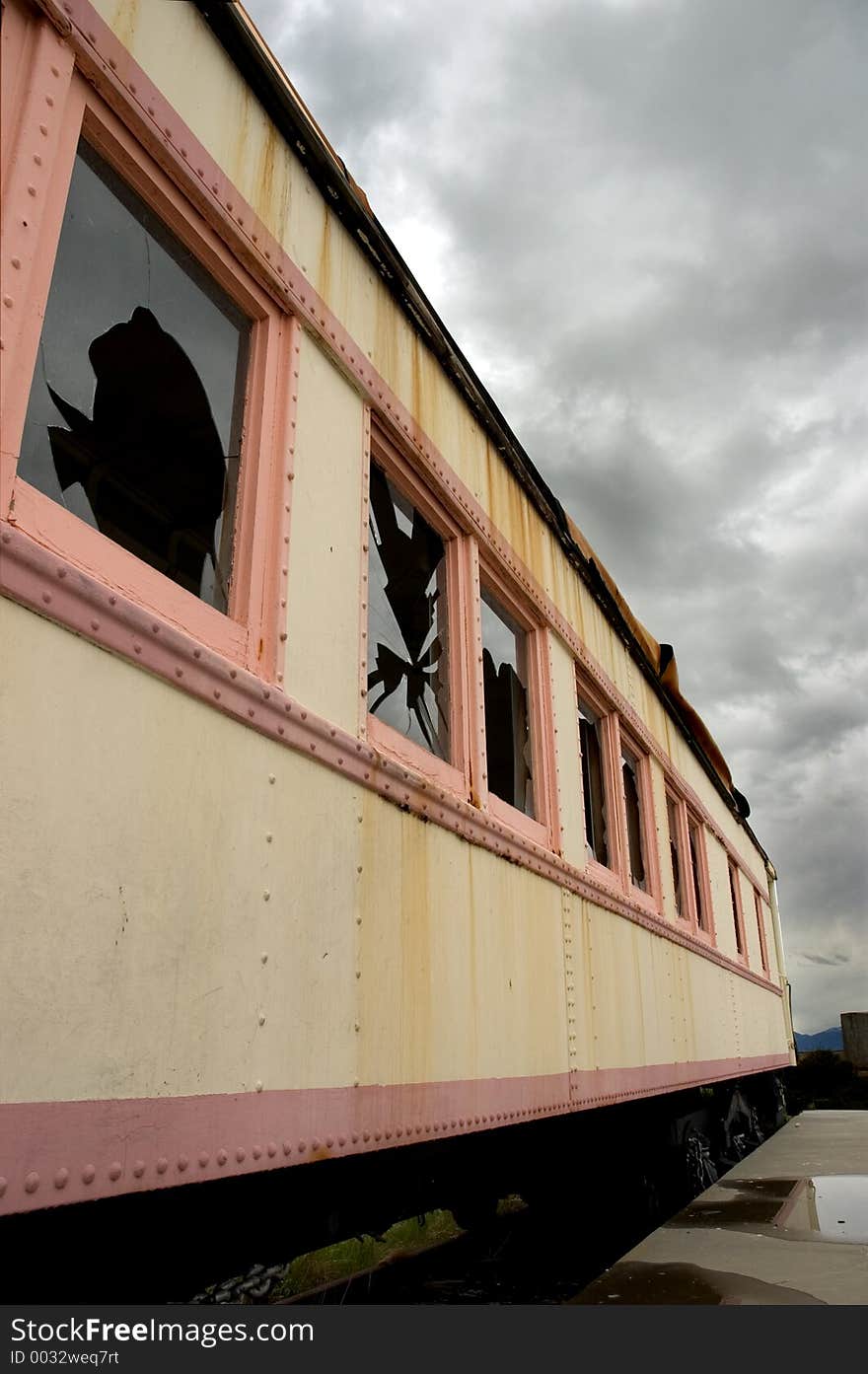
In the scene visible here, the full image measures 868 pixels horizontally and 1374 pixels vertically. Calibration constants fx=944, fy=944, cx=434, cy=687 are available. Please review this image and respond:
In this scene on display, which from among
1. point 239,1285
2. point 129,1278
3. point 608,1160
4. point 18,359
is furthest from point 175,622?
point 608,1160

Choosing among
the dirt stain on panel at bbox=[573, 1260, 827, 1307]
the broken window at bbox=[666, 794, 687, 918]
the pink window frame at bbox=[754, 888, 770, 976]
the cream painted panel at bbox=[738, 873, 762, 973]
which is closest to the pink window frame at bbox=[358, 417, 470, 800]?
the dirt stain on panel at bbox=[573, 1260, 827, 1307]

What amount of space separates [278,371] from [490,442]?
5.25 feet

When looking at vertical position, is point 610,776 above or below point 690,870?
above

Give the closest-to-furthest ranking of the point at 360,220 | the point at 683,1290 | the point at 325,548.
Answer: the point at 325,548 → the point at 360,220 → the point at 683,1290

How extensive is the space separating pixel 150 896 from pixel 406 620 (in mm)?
1598

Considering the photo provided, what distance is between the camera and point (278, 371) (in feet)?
7.86

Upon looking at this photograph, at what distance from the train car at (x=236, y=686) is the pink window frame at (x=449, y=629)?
15 millimetres

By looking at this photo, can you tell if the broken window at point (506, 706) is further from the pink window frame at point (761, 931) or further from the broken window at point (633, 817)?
the pink window frame at point (761, 931)

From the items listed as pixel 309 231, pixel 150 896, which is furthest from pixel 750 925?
pixel 150 896

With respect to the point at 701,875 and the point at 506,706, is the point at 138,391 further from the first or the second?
the point at 701,875

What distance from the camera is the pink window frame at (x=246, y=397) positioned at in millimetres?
1605

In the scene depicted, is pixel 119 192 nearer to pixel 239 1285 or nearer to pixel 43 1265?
pixel 43 1265

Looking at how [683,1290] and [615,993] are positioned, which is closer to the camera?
[683,1290]

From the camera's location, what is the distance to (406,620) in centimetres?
308
